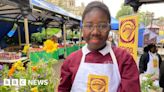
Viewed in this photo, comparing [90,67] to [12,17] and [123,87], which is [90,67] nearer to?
[123,87]

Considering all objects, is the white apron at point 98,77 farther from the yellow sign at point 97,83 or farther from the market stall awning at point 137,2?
the market stall awning at point 137,2

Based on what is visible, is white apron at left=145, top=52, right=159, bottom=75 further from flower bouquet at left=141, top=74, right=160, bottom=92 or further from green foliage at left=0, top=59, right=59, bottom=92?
green foliage at left=0, top=59, right=59, bottom=92

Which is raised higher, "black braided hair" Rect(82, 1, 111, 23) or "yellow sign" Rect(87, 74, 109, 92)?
"black braided hair" Rect(82, 1, 111, 23)

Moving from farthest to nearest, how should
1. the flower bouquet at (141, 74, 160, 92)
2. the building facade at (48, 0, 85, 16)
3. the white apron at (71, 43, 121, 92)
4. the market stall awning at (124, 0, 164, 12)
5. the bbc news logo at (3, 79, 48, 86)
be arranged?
the building facade at (48, 0, 85, 16) → the market stall awning at (124, 0, 164, 12) → the flower bouquet at (141, 74, 160, 92) → the bbc news logo at (3, 79, 48, 86) → the white apron at (71, 43, 121, 92)

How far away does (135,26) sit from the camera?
11.0 ft

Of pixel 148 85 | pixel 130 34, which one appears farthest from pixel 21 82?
pixel 130 34

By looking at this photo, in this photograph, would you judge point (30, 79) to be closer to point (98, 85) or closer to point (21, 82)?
point (21, 82)

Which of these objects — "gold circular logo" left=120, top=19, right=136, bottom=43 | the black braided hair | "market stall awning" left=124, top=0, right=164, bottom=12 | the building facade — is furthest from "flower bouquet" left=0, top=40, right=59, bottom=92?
the building facade

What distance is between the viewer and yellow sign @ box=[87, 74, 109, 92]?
133 cm

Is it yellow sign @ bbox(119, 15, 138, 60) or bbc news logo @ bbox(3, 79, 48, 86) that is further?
yellow sign @ bbox(119, 15, 138, 60)

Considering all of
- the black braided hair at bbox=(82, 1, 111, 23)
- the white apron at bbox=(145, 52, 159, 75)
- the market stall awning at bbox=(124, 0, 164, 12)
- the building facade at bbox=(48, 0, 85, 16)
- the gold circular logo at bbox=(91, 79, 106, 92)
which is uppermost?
the building facade at bbox=(48, 0, 85, 16)

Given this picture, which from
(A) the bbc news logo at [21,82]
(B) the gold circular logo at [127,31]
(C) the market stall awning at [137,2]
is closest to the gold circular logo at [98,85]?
(A) the bbc news logo at [21,82]

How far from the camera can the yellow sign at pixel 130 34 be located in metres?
3.36

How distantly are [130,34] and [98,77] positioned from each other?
2.25 m
